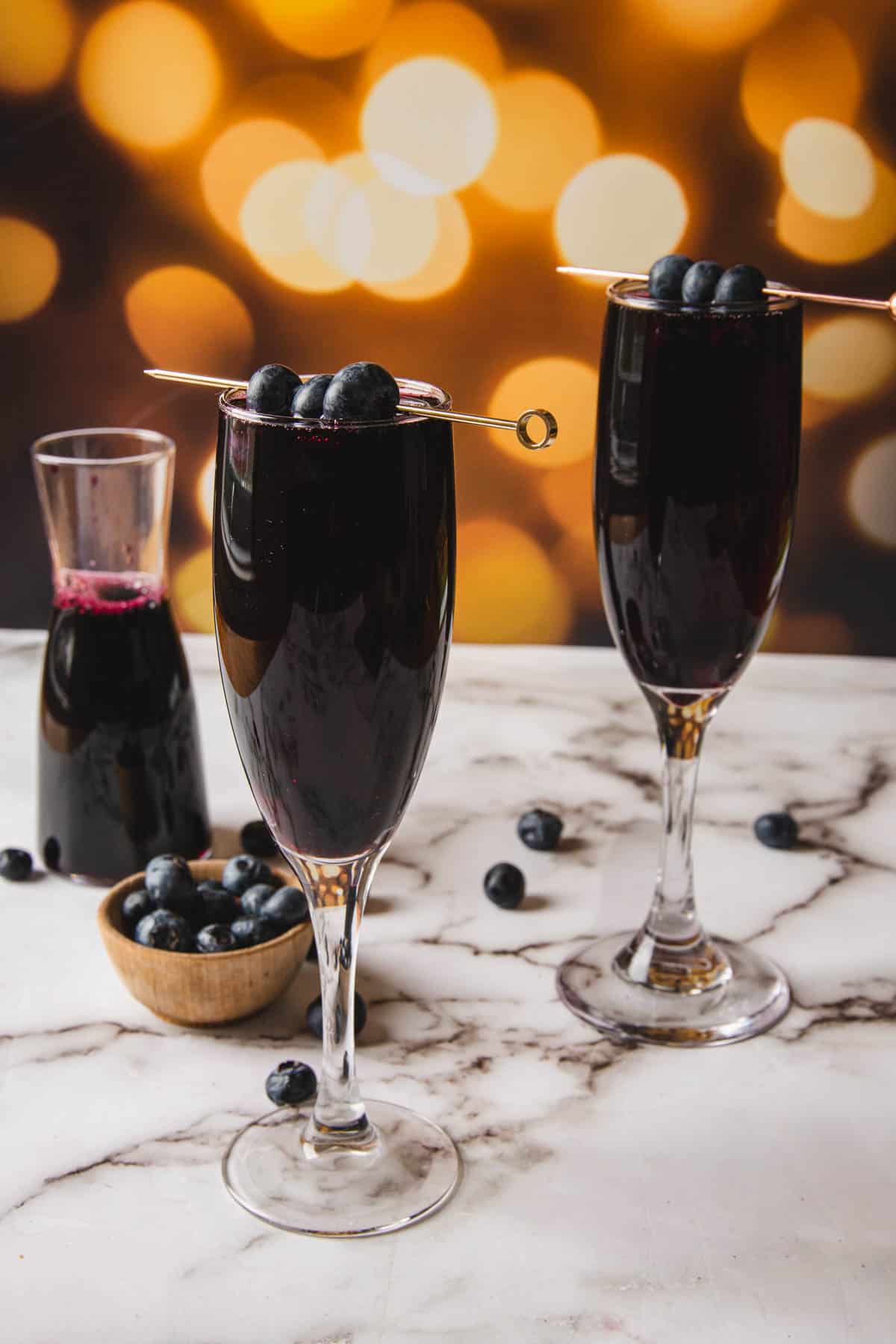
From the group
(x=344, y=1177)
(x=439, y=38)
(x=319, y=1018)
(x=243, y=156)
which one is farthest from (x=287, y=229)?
(x=344, y=1177)

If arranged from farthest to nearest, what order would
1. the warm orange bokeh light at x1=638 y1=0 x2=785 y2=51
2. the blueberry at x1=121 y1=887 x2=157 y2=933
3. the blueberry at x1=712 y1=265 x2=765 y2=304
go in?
the warm orange bokeh light at x1=638 y1=0 x2=785 y2=51 < the blueberry at x1=121 y1=887 x2=157 y2=933 < the blueberry at x1=712 y1=265 x2=765 y2=304

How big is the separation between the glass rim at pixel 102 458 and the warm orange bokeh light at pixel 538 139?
0.48 metres

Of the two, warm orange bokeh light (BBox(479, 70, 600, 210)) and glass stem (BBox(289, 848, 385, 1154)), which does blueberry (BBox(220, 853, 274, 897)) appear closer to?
glass stem (BBox(289, 848, 385, 1154))

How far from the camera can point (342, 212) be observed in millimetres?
1295

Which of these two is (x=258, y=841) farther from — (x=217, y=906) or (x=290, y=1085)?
(x=290, y=1085)

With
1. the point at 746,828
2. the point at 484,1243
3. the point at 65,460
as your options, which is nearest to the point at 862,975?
the point at 746,828

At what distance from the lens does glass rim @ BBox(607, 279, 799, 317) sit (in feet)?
2.21

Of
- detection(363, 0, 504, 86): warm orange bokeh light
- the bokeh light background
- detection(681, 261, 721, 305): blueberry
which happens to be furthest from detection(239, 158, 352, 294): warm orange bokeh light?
detection(681, 261, 721, 305): blueberry

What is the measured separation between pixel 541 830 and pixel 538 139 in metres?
0.63

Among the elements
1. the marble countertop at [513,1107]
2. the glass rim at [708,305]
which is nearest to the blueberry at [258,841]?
the marble countertop at [513,1107]

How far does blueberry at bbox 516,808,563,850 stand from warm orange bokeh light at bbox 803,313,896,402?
1.82 ft

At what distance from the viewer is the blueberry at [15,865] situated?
906 mm

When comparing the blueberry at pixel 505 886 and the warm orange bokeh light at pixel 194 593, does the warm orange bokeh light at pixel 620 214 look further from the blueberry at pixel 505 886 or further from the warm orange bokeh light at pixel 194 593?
the blueberry at pixel 505 886

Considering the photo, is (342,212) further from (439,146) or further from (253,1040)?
(253,1040)
